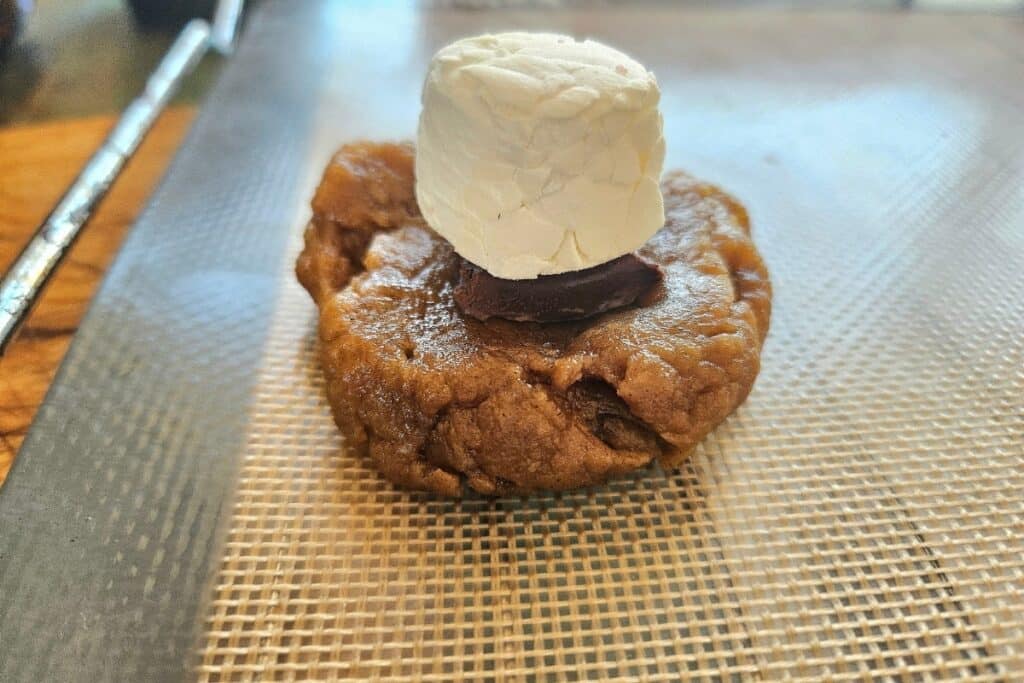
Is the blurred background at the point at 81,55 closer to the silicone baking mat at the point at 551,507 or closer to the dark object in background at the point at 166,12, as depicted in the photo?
the dark object in background at the point at 166,12

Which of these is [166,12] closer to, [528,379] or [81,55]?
[81,55]

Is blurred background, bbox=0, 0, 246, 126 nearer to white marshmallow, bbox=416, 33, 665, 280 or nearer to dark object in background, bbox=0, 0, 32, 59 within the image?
dark object in background, bbox=0, 0, 32, 59

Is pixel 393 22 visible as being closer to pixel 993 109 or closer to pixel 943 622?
pixel 993 109

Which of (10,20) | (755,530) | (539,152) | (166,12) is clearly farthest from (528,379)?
(166,12)

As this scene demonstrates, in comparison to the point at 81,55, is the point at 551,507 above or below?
below

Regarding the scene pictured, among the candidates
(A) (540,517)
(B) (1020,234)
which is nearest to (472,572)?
(A) (540,517)

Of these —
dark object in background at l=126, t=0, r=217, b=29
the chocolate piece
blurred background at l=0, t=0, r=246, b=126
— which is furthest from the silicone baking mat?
dark object in background at l=126, t=0, r=217, b=29
